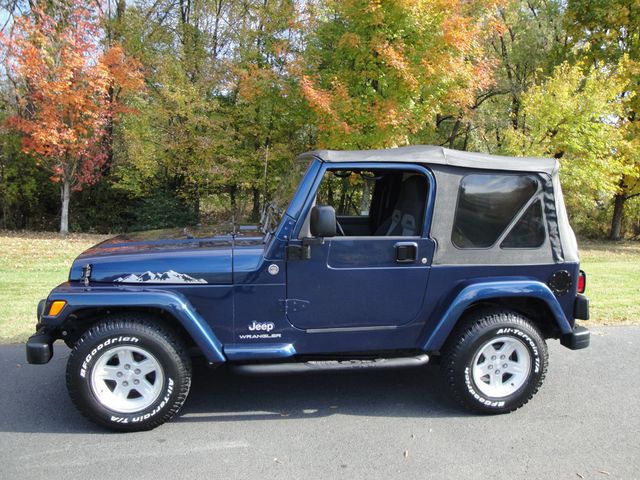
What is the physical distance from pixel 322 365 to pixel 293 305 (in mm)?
520

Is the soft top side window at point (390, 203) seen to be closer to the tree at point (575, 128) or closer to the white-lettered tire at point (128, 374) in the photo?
the white-lettered tire at point (128, 374)

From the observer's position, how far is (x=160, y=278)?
3613mm

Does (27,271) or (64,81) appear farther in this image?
(64,81)

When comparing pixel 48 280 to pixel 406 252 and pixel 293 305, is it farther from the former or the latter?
pixel 406 252

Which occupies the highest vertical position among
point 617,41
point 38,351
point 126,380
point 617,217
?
point 617,41

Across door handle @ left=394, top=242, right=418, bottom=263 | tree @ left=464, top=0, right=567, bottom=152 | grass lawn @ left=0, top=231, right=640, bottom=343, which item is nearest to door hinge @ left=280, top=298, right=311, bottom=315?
door handle @ left=394, top=242, right=418, bottom=263

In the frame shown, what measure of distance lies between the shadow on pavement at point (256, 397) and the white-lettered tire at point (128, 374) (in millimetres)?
206

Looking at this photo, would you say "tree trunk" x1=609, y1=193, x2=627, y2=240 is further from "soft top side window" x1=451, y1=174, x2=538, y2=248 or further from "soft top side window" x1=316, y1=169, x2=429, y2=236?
"soft top side window" x1=451, y1=174, x2=538, y2=248

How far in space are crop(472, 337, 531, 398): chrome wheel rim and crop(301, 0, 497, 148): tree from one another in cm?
949

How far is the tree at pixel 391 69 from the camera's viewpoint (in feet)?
40.9

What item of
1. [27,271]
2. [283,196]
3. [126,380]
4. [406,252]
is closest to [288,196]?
[283,196]

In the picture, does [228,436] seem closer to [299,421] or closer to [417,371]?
[299,421]

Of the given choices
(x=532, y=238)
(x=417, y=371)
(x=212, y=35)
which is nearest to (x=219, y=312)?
(x=417, y=371)

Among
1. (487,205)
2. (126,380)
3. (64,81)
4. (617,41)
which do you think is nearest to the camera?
(126,380)
